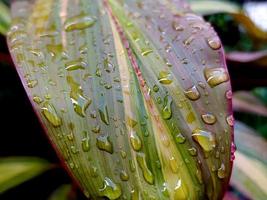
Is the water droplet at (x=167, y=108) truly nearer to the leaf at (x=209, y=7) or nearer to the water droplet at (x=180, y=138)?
the water droplet at (x=180, y=138)

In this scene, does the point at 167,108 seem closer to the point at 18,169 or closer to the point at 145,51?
the point at 145,51

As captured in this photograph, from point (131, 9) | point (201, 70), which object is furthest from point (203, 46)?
point (131, 9)

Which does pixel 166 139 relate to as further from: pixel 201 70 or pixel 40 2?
pixel 40 2

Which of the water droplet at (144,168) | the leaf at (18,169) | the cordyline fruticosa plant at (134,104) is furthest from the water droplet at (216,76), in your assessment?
the leaf at (18,169)

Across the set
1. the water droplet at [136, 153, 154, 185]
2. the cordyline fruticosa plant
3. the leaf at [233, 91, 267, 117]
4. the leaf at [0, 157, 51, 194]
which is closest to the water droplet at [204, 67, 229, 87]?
the cordyline fruticosa plant

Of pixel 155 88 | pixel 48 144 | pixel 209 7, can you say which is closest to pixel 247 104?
pixel 209 7

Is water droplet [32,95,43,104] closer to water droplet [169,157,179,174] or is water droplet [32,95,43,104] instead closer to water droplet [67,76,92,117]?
water droplet [67,76,92,117]
